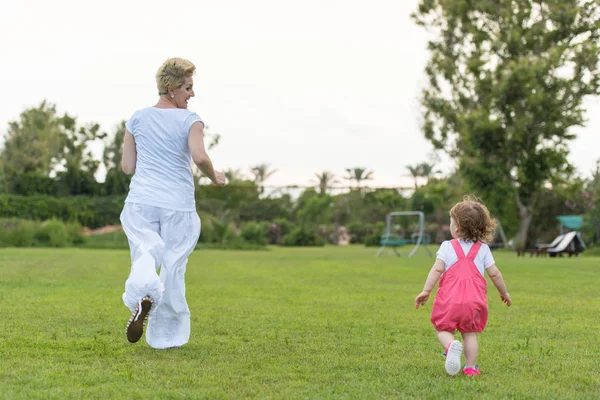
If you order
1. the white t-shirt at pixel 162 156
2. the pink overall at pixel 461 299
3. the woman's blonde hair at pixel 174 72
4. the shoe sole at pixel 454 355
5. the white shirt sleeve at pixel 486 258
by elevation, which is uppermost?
the woman's blonde hair at pixel 174 72

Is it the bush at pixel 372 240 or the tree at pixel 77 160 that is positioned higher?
the tree at pixel 77 160

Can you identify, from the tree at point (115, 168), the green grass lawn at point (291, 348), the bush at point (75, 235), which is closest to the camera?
the green grass lawn at point (291, 348)

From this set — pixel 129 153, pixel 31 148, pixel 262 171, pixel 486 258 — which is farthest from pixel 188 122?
pixel 262 171

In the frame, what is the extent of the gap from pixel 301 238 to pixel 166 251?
100.0ft

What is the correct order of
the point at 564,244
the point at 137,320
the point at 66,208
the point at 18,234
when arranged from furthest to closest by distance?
the point at 66,208 → the point at 18,234 → the point at 564,244 → the point at 137,320

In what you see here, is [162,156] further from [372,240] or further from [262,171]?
[262,171]

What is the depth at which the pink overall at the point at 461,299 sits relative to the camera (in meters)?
4.69

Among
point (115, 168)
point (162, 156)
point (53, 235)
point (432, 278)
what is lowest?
point (53, 235)

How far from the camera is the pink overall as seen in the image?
4.69m

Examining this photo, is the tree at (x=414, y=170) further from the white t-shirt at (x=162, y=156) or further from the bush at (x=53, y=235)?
the white t-shirt at (x=162, y=156)

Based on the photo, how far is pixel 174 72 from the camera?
217 inches

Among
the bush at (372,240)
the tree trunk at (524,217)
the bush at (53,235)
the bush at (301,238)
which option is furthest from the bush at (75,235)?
the tree trunk at (524,217)

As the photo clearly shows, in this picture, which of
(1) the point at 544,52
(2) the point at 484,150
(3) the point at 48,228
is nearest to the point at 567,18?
(1) the point at 544,52

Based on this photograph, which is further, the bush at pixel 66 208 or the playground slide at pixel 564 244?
the bush at pixel 66 208
